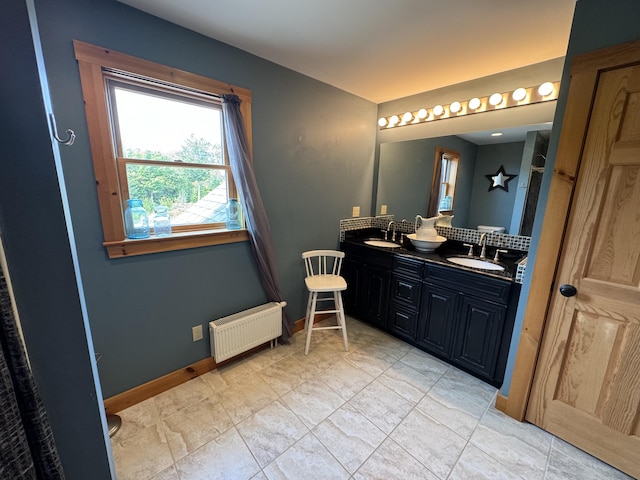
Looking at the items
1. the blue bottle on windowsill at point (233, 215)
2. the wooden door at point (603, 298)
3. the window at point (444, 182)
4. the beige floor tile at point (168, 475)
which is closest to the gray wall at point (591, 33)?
the wooden door at point (603, 298)

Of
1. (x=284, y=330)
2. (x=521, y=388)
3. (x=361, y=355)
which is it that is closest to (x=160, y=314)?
(x=284, y=330)

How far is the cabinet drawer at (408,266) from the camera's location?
2188mm

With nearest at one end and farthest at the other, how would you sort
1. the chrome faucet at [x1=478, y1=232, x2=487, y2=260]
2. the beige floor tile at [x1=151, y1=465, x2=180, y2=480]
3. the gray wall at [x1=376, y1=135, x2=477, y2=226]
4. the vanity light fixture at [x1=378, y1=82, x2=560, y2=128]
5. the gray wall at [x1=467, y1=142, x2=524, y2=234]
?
the beige floor tile at [x1=151, y1=465, x2=180, y2=480]
the vanity light fixture at [x1=378, y1=82, x2=560, y2=128]
the gray wall at [x1=467, y1=142, x2=524, y2=234]
the chrome faucet at [x1=478, y1=232, x2=487, y2=260]
the gray wall at [x1=376, y1=135, x2=477, y2=226]

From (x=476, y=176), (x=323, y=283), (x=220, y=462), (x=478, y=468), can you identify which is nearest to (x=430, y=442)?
(x=478, y=468)

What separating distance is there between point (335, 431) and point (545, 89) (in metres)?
2.72

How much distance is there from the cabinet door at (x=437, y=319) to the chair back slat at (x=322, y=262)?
0.84 metres

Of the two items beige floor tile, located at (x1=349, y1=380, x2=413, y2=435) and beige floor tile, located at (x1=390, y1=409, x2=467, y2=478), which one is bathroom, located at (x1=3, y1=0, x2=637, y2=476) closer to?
beige floor tile, located at (x1=349, y1=380, x2=413, y2=435)

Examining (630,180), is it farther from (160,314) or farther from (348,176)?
(160,314)

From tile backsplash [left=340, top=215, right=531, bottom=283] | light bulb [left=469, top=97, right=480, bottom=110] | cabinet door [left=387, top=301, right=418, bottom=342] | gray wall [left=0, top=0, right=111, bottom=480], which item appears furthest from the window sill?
light bulb [left=469, top=97, right=480, bottom=110]

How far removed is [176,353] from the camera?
186 cm

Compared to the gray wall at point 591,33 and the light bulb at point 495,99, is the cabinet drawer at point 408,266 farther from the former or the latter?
the light bulb at point 495,99

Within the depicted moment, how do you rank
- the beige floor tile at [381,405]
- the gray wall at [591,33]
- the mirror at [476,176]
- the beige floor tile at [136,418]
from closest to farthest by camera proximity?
the gray wall at [591,33]
the beige floor tile at [136,418]
the beige floor tile at [381,405]
the mirror at [476,176]

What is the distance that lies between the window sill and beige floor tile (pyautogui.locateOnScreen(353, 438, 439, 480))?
162 centimetres

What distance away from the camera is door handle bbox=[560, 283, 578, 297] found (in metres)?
1.38
